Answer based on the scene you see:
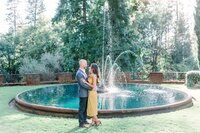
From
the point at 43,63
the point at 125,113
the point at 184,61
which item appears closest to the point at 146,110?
the point at 125,113

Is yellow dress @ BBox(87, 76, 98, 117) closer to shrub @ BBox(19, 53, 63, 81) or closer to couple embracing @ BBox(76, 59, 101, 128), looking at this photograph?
couple embracing @ BBox(76, 59, 101, 128)

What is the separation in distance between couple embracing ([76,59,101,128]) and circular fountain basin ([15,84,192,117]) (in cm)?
139

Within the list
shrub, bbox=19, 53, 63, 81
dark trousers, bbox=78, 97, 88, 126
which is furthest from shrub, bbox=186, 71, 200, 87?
shrub, bbox=19, 53, 63, 81

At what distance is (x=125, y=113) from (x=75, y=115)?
1.55m

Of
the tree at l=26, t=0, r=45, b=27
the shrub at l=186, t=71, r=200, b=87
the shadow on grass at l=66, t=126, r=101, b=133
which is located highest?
the tree at l=26, t=0, r=45, b=27

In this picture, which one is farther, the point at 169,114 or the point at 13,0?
the point at 13,0

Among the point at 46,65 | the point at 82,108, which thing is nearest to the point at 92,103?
the point at 82,108

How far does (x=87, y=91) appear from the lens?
8711 mm

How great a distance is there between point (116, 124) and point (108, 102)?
405cm

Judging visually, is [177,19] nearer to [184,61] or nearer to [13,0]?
[184,61]

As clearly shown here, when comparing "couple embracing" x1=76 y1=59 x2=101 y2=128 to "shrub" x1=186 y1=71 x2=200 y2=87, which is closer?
"couple embracing" x1=76 y1=59 x2=101 y2=128

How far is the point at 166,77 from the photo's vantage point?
26312 mm

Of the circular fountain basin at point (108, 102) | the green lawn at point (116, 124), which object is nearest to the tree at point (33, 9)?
the circular fountain basin at point (108, 102)

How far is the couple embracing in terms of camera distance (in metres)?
8.60
